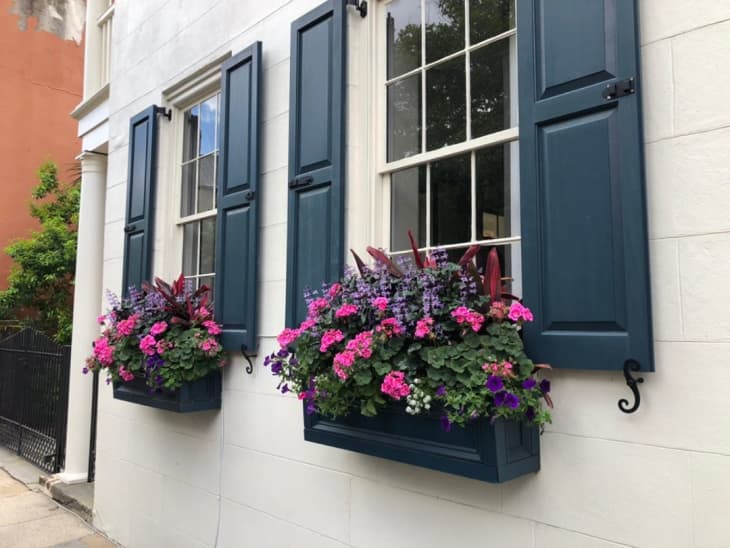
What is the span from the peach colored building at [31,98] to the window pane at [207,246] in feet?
27.0

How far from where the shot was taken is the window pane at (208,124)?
432 cm

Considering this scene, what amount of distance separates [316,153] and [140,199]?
6.95 ft

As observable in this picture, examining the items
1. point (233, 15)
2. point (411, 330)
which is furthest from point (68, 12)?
point (411, 330)

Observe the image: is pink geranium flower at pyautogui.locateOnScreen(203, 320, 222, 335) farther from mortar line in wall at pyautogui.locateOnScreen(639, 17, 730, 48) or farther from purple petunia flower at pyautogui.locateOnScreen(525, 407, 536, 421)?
mortar line in wall at pyautogui.locateOnScreen(639, 17, 730, 48)

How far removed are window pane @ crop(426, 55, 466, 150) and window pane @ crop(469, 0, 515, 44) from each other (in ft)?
0.43

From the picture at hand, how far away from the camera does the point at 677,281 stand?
1.85 meters

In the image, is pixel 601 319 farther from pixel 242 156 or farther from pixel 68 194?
pixel 68 194

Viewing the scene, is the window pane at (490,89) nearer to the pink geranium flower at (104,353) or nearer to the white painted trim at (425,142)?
the white painted trim at (425,142)

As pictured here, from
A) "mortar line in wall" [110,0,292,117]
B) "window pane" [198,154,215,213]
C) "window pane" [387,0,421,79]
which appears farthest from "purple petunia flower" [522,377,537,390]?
"window pane" [198,154,215,213]

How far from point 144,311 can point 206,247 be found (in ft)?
2.49

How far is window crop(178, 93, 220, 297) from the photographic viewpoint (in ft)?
14.0

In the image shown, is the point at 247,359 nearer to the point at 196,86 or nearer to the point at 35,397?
the point at 196,86

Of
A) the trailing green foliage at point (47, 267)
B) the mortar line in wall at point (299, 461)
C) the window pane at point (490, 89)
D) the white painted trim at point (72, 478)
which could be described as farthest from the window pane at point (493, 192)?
the trailing green foliage at point (47, 267)

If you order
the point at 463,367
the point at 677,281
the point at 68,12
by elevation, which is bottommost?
the point at 463,367
